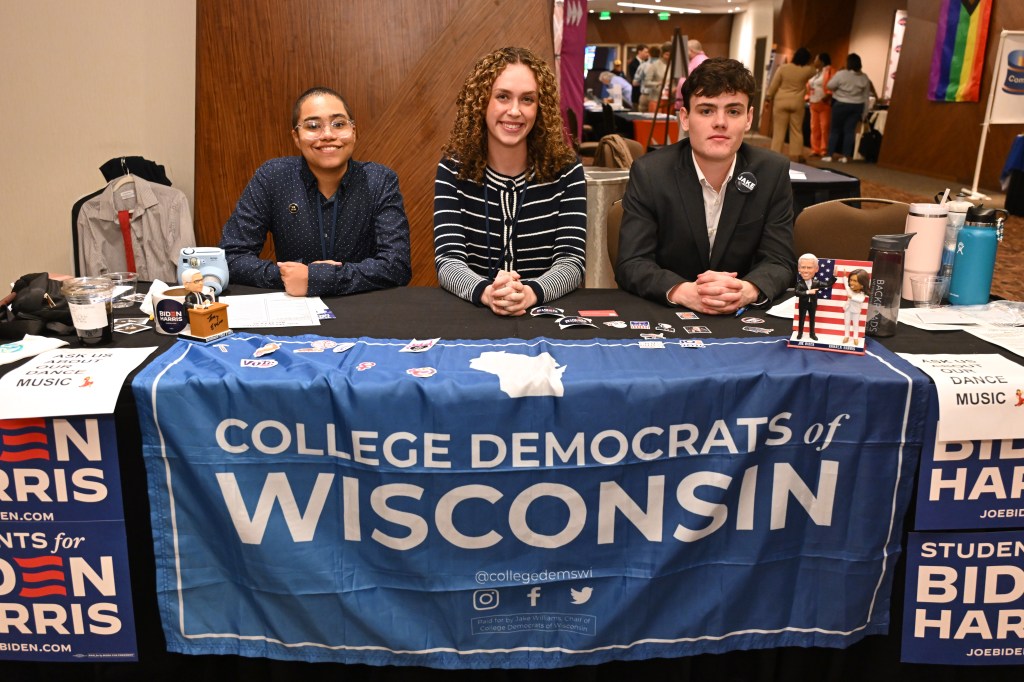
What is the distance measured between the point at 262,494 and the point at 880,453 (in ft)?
3.88

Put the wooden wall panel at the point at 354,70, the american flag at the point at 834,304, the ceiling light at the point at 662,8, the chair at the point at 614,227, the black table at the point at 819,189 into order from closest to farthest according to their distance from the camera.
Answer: the american flag at the point at 834,304 → the chair at the point at 614,227 → the wooden wall panel at the point at 354,70 → the black table at the point at 819,189 → the ceiling light at the point at 662,8

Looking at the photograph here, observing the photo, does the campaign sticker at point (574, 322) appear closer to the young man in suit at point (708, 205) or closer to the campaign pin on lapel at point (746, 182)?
the young man in suit at point (708, 205)

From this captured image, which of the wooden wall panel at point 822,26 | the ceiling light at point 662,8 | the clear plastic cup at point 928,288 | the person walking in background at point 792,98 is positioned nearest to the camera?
the clear plastic cup at point 928,288

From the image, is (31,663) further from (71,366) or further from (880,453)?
(880,453)

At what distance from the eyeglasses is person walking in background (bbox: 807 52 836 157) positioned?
1188 cm

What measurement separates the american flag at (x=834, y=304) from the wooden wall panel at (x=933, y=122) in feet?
27.7

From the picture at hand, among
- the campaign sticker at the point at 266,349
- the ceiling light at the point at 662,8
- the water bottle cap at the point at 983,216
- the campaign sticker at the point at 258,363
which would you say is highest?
the ceiling light at the point at 662,8

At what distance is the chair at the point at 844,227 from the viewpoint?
8.20ft

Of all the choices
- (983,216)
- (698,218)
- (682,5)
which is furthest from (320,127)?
(682,5)

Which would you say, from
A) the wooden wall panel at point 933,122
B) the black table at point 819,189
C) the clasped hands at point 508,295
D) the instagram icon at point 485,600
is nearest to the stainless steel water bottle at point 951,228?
the clasped hands at point 508,295

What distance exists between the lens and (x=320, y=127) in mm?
2199

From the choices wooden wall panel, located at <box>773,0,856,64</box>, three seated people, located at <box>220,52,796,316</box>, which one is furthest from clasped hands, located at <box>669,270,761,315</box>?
wooden wall panel, located at <box>773,0,856,64</box>

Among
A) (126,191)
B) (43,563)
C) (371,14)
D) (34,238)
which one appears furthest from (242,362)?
(34,238)

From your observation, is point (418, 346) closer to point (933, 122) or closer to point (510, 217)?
point (510, 217)
